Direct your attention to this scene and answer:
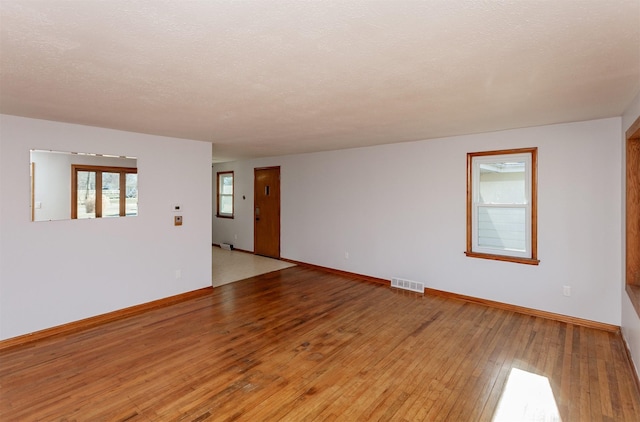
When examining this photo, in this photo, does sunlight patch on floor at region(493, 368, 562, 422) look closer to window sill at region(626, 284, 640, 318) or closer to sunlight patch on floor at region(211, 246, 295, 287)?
window sill at region(626, 284, 640, 318)

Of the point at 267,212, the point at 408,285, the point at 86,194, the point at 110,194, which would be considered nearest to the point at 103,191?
the point at 110,194

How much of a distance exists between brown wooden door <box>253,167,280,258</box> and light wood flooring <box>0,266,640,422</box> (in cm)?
306

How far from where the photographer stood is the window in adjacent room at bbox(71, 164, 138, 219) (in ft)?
11.8

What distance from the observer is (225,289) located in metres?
4.97

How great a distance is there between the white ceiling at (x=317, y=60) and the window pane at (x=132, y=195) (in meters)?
0.87

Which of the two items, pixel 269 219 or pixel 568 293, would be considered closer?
pixel 568 293

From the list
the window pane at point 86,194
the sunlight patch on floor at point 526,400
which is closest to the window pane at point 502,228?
the sunlight patch on floor at point 526,400

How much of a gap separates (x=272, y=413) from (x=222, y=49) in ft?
7.54

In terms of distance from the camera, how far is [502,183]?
420cm

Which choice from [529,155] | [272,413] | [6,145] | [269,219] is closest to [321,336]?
[272,413]

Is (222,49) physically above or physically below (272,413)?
above

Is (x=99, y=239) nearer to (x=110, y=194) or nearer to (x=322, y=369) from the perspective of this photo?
(x=110, y=194)

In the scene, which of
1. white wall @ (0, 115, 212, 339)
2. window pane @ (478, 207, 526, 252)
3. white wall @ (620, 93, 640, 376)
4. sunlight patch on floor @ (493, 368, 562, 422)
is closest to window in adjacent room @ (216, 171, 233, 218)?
white wall @ (0, 115, 212, 339)

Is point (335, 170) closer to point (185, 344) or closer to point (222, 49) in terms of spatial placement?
point (185, 344)
